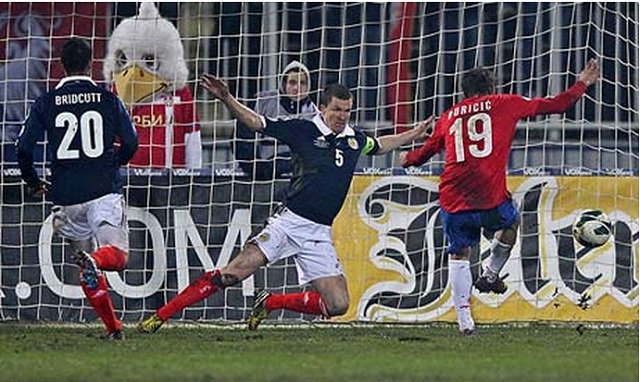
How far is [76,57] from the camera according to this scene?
11500 millimetres

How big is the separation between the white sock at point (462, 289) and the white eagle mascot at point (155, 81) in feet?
10.0

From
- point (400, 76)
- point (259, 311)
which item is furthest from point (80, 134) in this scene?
point (400, 76)

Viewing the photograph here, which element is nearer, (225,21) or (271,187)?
(271,187)

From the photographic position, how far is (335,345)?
11062 millimetres

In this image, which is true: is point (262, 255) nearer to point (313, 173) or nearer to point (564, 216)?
point (313, 173)

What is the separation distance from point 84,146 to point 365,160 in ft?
14.3

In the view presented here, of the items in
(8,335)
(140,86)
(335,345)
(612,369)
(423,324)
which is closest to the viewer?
(612,369)

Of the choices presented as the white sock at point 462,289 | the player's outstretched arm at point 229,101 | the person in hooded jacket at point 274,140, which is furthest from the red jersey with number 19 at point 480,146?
the person in hooded jacket at point 274,140

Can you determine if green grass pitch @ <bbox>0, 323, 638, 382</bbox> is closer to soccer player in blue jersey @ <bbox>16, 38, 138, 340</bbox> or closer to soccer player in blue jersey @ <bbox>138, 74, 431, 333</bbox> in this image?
soccer player in blue jersey @ <bbox>138, 74, 431, 333</bbox>

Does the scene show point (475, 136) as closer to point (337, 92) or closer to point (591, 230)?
point (337, 92)

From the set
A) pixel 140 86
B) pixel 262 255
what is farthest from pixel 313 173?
pixel 140 86

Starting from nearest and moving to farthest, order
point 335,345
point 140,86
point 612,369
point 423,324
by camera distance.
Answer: point 612,369 → point 335,345 → point 423,324 → point 140,86

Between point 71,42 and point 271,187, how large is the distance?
2785mm

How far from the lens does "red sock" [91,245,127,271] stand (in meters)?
11.4
